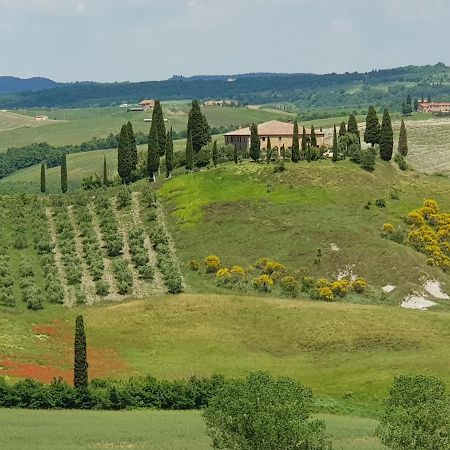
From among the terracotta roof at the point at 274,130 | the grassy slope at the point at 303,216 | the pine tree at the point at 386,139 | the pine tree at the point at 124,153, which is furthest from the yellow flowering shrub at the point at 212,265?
the terracotta roof at the point at 274,130

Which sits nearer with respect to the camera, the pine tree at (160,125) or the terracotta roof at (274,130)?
the pine tree at (160,125)

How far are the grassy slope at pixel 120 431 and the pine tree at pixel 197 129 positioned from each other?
8075cm

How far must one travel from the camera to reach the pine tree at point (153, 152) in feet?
417

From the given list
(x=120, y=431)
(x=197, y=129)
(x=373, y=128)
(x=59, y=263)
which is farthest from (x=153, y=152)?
(x=120, y=431)

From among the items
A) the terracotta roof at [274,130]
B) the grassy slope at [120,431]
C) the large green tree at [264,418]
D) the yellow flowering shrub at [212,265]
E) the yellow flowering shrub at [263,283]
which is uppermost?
the terracotta roof at [274,130]

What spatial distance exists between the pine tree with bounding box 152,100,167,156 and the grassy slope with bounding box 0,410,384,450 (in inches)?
3040

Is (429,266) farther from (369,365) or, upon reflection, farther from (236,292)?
(369,365)

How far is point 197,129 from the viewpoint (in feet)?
446

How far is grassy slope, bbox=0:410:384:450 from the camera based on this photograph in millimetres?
48062

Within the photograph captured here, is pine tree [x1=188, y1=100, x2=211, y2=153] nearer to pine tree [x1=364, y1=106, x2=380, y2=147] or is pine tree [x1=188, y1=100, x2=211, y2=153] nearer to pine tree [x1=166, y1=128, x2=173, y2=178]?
pine tree [x1=166, y1=128, x2=173, y2=178]

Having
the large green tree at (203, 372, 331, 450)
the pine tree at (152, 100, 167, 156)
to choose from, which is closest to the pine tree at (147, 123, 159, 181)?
the pine tree at (152, 100, 167, 156)

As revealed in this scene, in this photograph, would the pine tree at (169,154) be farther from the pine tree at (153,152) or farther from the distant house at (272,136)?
the distant house at (272,136)

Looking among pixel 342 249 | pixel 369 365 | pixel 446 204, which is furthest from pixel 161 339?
pixel 446 204

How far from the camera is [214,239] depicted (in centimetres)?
10850
